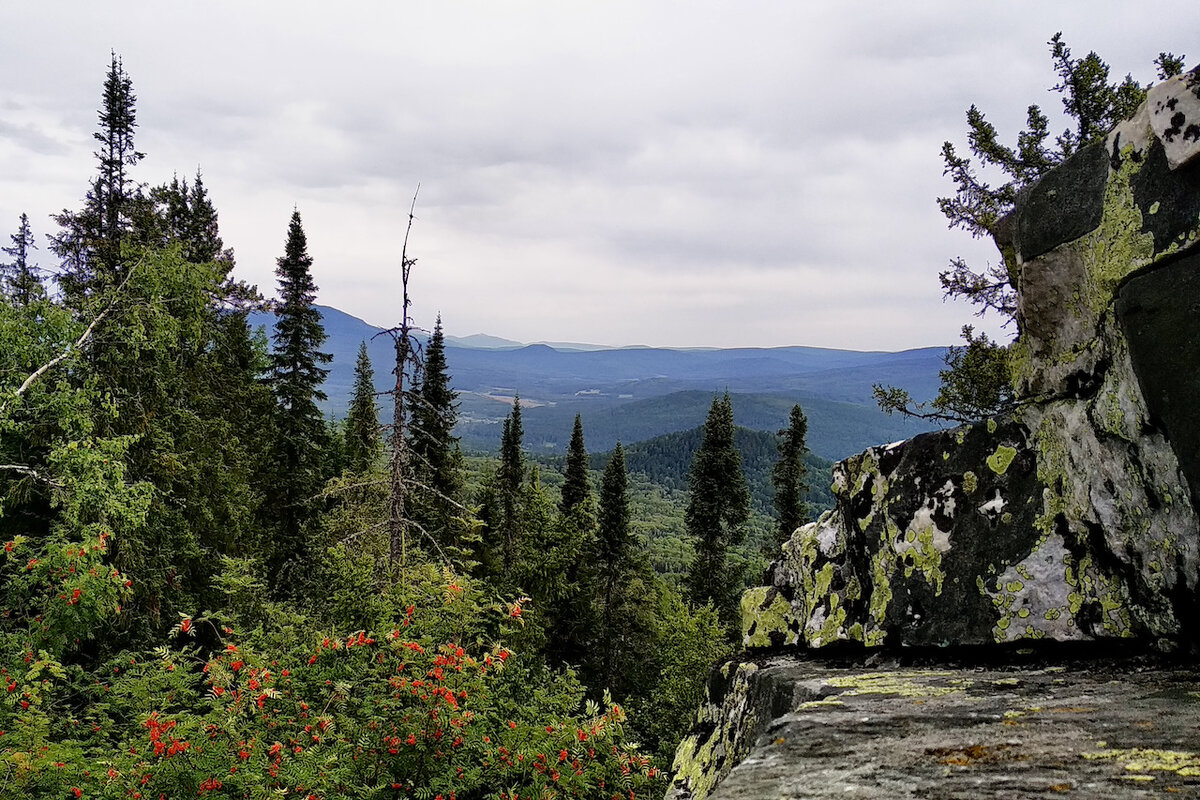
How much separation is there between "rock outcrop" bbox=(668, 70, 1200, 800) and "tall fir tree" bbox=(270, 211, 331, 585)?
24.1 metres

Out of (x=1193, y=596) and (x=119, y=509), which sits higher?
(x=1193, y=596)

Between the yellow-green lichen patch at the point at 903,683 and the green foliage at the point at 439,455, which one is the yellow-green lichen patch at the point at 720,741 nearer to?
the yellow-green lichen patch at the point at 903,683

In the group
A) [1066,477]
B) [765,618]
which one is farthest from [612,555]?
[1066,477]

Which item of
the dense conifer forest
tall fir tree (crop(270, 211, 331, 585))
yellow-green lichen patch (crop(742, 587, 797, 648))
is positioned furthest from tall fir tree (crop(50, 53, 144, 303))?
yellow-green lichen patch (crop(742, 587, 797, 648))

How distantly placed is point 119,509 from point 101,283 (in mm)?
5537

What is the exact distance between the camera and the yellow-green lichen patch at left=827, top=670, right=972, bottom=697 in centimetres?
312

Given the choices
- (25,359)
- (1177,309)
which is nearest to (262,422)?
(25,359)

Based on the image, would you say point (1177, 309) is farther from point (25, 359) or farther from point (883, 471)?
point (25, 359)

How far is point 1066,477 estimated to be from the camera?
3.52m

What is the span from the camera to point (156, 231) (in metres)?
15.9

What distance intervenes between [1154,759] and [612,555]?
27.5 meters

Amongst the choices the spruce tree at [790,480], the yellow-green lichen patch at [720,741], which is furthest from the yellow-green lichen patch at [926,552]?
the spruce tree at [790,480]

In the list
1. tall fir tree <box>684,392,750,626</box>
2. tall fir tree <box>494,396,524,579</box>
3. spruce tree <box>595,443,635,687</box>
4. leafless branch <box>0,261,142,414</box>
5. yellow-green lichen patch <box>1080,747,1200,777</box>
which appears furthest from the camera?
tall fir tree <box>494,396,524,579</box>

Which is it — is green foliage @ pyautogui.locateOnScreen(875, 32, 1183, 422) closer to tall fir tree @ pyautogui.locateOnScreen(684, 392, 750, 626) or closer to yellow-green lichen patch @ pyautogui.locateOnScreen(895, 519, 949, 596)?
yellow-green lichen patch @ pyautogui.locateOnScreen(895, 519, 949, 596)
